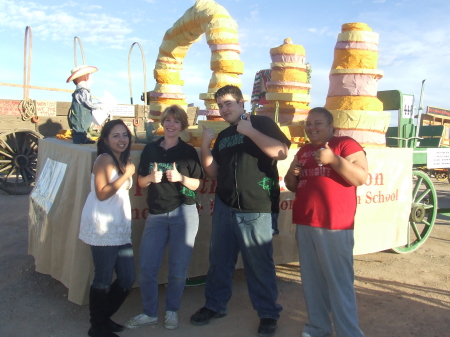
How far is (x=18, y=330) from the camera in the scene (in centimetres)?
296

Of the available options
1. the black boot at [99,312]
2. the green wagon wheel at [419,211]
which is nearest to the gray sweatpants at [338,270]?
the black boot at [99,312]

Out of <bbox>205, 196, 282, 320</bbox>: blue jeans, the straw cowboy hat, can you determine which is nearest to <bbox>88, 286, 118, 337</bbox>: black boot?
<bbox>205, 196, 282, 320</bbox>: blue jeans

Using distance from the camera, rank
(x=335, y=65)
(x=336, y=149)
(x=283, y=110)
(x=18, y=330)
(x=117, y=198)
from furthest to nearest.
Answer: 1. (x=283, y=110)
2. (x=335, y=65)
3. (x=18, y=330)
4. (x=117, y=198)
5. (x=336, y=149)

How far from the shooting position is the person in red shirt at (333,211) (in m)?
2.53

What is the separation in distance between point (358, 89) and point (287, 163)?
1406 mm

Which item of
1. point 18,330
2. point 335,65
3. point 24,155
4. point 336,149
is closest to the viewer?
point 336,149

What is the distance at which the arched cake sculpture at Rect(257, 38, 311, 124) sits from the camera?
575cm

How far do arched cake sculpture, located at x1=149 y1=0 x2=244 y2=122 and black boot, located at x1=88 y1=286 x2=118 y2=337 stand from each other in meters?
3.93

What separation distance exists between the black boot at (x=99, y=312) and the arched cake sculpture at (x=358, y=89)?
3.11m

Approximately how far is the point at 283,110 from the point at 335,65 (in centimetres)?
127

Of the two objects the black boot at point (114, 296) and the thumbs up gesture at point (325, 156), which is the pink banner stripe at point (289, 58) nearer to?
the thumbs up gesture at point (325, 156)

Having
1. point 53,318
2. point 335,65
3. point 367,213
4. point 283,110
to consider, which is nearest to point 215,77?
point 283,110

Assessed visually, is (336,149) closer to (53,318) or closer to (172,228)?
(172,228)

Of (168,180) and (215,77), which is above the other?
(215,77)
